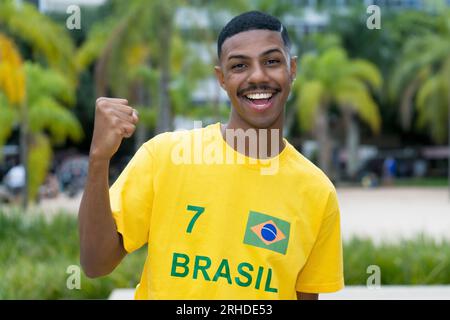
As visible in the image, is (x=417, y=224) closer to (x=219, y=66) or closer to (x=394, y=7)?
(x=219, y=66)

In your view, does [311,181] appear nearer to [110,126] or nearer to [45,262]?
[110,126]

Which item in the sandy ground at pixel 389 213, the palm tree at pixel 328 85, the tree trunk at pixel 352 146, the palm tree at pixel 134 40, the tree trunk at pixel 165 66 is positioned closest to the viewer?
the sandy ground at pixel 389 213

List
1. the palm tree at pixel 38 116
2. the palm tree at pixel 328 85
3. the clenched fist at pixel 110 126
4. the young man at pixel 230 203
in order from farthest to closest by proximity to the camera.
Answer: the palm tree at pixel 328 85 < the palm tree at pixel 38 116 < the young man at pixel 230 203 < the clenched fist at pixel 110 126

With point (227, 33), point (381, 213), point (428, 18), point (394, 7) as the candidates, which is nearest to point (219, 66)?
point (227, 33)

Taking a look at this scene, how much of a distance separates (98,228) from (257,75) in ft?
1.73

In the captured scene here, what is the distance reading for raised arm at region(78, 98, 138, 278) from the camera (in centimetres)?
152

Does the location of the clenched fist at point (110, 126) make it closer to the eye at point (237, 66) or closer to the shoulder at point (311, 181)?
the eye at point (237, 66)

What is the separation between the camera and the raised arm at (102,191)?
4.99 feet

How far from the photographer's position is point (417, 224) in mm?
14125

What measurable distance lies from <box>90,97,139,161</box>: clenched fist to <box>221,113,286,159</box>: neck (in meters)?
0.31

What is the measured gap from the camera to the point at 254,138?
5.71 feet

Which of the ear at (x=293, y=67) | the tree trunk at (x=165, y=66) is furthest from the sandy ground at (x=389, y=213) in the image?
the ear at (x=293, y=67)

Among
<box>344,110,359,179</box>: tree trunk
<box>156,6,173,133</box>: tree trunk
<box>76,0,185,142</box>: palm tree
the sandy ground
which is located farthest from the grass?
<box>344,110,359,179</box>: tree trunk

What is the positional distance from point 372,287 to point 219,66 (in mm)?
3946
